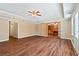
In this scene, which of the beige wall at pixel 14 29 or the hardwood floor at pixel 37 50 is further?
the beige wall at pixel 14 29

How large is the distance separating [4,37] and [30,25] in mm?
5243

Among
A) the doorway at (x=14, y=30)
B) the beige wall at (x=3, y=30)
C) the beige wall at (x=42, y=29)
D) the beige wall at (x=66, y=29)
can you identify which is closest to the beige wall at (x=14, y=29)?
the doorway at (x=14, y=30)

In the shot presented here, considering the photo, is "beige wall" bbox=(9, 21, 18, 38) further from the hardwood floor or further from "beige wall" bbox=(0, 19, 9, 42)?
the hardwood floor

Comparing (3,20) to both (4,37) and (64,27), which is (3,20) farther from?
(64,27)

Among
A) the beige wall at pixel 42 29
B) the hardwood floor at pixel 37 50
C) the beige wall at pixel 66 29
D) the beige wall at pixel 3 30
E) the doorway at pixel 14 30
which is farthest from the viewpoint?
the beige wall at pixel 42 29

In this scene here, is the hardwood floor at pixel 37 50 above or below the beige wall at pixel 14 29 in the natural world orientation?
below

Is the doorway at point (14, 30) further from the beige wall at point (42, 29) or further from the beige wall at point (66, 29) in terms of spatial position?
the beige wall at point (66, 29)

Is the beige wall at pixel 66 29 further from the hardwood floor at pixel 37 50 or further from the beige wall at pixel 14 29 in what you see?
the beige wall at pixel 14 29

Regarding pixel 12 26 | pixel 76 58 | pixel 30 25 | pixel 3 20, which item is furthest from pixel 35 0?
pixel 30 25

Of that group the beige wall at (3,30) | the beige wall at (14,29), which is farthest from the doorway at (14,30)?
the beige wall at (3,30)

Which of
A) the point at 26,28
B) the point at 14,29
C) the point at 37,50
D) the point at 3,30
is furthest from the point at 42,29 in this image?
the point at 37,50

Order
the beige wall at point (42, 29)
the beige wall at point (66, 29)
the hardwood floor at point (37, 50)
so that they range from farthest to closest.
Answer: the beige wall at point (42, 29), the beige wall at point (66, 29), the hardwood floor at point (37, 50)

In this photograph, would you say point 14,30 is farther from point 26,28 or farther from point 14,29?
point 26,28

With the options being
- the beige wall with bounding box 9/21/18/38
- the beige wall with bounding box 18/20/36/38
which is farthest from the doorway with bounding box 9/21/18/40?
the beige wall with bounding box 18/20/36/38
